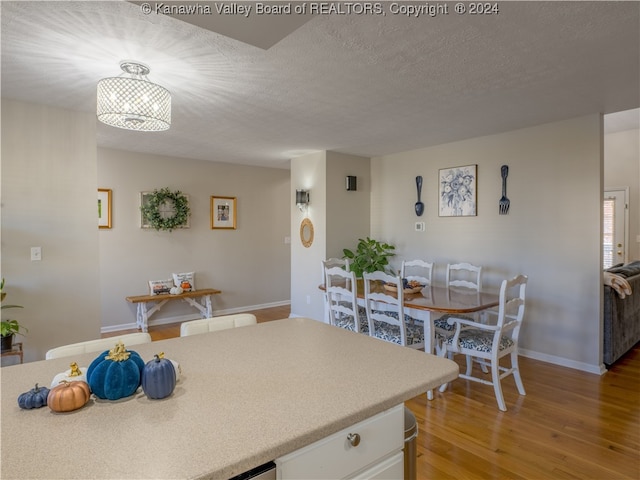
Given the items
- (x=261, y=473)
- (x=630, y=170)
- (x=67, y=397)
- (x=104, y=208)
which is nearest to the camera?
(x=261, y=473)

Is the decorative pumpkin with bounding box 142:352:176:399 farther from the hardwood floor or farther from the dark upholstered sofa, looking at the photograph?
the dark upholstered sofa

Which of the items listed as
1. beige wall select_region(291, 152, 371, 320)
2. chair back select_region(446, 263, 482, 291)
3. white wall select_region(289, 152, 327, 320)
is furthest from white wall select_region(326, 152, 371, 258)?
chair back select_region(446, 263, 482, 291)

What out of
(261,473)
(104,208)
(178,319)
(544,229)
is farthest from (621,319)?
(104,208)

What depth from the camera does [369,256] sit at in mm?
4367

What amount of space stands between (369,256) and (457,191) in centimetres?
131

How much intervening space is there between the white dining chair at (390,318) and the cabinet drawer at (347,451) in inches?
68.6

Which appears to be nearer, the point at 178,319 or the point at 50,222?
the point at 50,222

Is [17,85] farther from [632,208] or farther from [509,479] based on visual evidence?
[632,208]

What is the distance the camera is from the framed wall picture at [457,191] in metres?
4.34

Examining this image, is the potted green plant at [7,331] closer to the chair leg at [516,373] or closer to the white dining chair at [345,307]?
the white dining chair at [345,307]

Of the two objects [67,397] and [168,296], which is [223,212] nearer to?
[168,296]

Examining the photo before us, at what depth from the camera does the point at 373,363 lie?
4.42ft

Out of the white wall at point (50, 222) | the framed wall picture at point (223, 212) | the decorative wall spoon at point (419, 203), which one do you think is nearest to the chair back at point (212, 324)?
the white wall at point (50, 222)

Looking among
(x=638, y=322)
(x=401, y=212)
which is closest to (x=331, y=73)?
(x=401, y=212)
